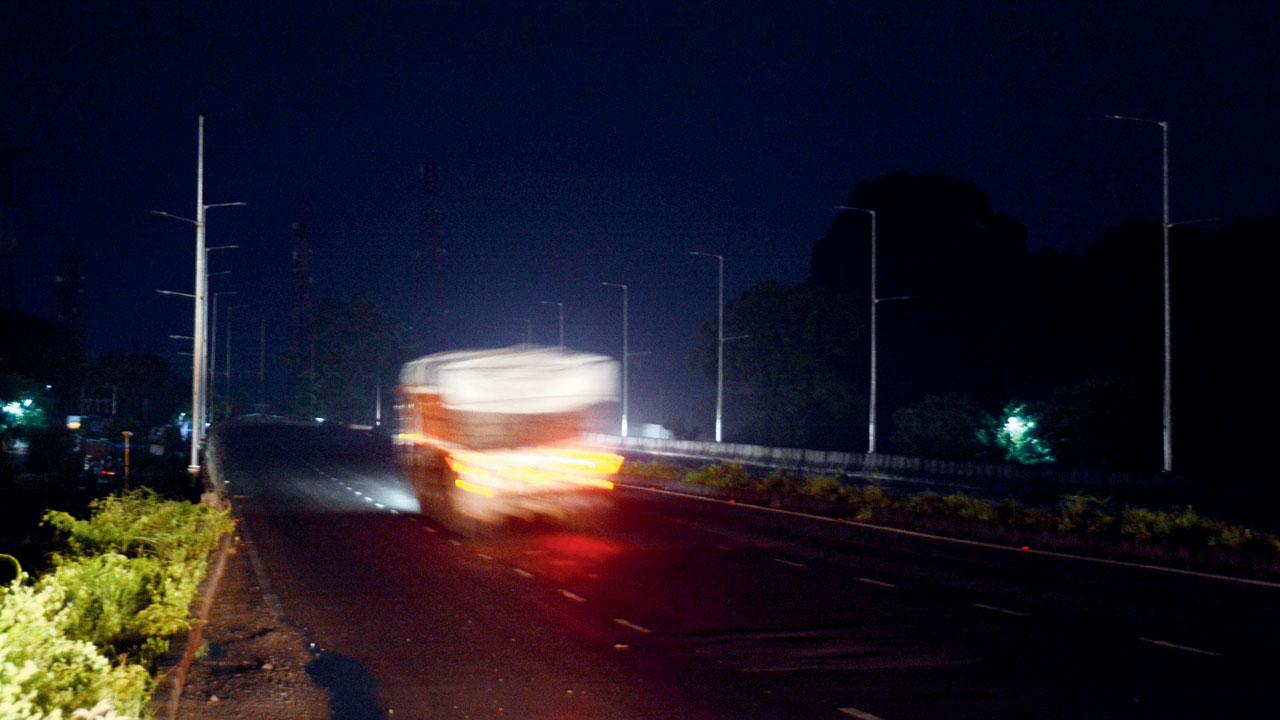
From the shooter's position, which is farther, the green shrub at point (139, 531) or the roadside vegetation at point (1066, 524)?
the roadside vegetation at point (1066, 524)

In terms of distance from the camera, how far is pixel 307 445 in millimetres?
64938

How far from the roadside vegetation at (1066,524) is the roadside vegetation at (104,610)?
1395 cm

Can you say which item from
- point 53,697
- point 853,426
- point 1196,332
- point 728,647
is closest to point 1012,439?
point 1196,332

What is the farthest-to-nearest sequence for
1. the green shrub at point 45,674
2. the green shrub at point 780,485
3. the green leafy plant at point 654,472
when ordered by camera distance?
the green leafy plant at point 654,472 → the green shrub at point 780,485 → the green shrub at point 45,674

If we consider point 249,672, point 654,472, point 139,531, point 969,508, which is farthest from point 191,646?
point 654,472

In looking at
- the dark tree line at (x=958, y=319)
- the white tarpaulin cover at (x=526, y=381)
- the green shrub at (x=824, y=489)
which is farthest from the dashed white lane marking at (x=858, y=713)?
the dark tree line at (x=958, y=319)

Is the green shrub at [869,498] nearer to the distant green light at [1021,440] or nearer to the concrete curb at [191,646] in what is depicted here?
the concrete curb at [191,646]

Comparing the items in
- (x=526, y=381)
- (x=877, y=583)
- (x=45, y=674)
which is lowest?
(x=877, y=583)

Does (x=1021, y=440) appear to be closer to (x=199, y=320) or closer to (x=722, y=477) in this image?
(x=722, y=477)

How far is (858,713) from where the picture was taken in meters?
8.43

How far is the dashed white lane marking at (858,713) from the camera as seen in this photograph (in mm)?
8305

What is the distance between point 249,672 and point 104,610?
129 cm

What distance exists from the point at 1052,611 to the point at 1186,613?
1560 mm

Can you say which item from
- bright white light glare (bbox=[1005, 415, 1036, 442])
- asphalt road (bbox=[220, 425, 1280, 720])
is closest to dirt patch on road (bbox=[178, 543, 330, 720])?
asphalt road (bbox=[220, 425, 1280, 720])
